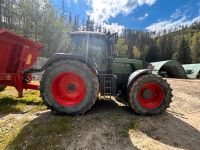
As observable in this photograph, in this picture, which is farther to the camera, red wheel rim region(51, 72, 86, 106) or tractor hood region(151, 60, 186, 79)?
tractor hood region(151, 60, 186, 79)

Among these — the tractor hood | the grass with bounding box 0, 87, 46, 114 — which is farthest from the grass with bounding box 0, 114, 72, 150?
the tractor hood

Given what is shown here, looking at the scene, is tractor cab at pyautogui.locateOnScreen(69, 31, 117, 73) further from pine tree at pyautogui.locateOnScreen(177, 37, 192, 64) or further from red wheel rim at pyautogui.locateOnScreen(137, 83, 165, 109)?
pine tree at pyautogui.locateOnScreen(177, 37, 192, 64)

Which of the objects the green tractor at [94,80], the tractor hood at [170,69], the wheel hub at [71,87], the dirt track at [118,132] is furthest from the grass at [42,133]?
the tractor hood at [170,69]

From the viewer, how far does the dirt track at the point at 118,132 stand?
595cm

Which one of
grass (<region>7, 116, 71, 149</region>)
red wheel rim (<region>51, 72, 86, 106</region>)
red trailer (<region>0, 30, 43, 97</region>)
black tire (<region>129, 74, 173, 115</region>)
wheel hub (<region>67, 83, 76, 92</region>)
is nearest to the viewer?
grass (<region>7, 116, 71, 149</region>)

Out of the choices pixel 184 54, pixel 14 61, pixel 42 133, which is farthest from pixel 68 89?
pixel 184 54

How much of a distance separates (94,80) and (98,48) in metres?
1.54

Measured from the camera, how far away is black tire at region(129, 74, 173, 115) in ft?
26.4

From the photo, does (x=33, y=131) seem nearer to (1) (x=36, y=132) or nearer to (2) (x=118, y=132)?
(1) (x=36, y=132)

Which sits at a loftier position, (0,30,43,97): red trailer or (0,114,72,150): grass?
(0,30,43,97): red trailer

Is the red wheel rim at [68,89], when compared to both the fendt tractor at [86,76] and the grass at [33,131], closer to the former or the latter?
the fendt tractor at [86,76]

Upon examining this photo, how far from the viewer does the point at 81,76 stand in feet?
24.9

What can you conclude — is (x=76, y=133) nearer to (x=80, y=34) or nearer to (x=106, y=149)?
(x=106, y=149)

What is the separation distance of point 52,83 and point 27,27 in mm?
38448
